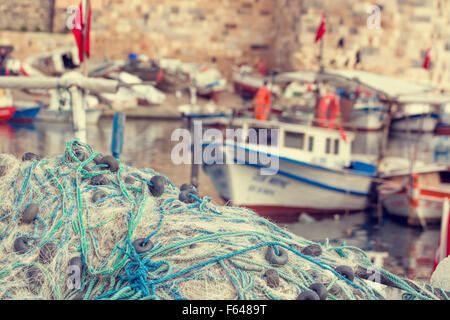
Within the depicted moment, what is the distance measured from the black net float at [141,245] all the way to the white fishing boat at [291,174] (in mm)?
7759

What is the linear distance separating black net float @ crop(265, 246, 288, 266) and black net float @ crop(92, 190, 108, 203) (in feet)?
3.99

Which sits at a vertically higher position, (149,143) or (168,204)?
(168,204)

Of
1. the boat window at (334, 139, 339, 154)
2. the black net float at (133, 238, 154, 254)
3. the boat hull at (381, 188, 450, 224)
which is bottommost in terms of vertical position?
the boat hull at (381, 188, 450, 224)

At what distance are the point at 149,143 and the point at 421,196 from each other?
27.2 feet

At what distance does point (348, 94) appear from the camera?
1912cm

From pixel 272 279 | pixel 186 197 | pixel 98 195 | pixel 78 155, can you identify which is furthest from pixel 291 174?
pixel 272 279

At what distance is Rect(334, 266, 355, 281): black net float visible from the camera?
355 cm

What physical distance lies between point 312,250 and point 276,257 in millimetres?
461

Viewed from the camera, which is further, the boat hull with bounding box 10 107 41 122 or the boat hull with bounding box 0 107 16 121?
the boat hull with bounding box 10 107 41 122

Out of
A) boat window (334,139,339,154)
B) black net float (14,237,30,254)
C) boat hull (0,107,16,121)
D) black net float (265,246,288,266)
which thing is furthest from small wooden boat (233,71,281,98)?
black net float (14,237,30,254)

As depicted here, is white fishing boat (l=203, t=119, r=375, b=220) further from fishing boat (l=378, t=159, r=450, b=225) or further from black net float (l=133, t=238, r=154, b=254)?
black net float (l=133, t=238, r=154, b=254)

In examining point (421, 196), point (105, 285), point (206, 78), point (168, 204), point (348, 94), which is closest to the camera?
point (105, 285)
